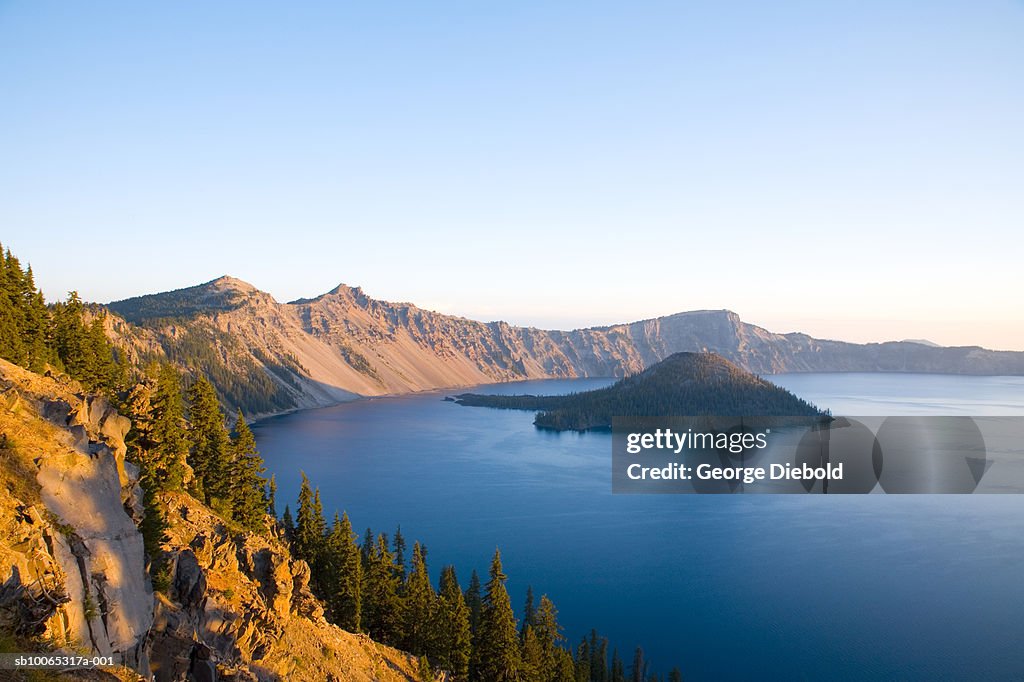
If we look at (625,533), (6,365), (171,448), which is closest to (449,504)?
(625,533)

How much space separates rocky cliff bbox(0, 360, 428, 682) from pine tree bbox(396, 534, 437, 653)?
715 cm

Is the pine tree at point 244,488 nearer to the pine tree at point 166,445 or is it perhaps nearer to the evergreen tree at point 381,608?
the pine tree at point 166,445

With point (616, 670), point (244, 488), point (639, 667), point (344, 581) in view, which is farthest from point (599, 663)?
point (244, 488)

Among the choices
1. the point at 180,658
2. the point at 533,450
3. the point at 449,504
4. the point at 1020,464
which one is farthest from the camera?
the point at 533,450

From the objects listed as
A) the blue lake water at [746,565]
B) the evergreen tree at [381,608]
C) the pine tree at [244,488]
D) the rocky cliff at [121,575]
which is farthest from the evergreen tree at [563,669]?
the pine tree at [244,488]

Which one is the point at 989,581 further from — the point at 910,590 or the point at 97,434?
the point at 97,434

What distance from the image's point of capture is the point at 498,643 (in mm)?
46406

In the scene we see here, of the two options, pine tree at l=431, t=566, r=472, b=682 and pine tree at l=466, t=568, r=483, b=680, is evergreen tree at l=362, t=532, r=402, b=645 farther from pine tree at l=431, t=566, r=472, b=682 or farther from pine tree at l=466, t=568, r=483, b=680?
pine tree at l=466, t=568, r=483, b=680

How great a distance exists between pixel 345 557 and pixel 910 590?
3050 inches

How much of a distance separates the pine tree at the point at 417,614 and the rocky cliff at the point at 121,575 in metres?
7.15

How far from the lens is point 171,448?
38.2 metres

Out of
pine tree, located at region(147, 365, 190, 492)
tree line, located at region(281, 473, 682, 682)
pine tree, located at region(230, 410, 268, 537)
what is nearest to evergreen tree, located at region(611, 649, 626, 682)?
tree line, located at region(281, 473, 682, 682)

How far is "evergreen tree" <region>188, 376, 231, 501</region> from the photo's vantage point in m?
43.2

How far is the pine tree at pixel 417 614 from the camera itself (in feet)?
157
